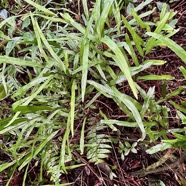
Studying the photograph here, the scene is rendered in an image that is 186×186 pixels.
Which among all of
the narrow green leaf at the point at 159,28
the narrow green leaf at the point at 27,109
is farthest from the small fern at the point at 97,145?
the narrow green leaf at the point at 159,28

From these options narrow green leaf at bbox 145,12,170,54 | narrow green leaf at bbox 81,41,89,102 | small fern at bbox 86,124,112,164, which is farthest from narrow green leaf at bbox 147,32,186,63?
small fern at bbox 86,124,112,164

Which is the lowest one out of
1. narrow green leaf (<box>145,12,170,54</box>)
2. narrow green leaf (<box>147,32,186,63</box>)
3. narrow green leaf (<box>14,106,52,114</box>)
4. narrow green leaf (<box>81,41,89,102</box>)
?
narrow green leaf (<box>14,106,52,114</box>)

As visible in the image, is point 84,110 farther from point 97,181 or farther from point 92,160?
point 97,181

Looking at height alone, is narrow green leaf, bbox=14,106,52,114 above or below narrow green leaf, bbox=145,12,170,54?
below

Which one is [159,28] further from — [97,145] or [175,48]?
[97,145]

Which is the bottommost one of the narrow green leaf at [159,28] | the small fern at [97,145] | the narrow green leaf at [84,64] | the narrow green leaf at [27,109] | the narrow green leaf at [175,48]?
the small fern at [97,145]

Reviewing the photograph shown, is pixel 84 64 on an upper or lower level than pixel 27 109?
upper

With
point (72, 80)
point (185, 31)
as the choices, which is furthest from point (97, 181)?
point (185, 31)

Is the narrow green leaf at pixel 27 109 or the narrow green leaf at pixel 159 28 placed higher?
the narrow green leaf at pixel 159 28

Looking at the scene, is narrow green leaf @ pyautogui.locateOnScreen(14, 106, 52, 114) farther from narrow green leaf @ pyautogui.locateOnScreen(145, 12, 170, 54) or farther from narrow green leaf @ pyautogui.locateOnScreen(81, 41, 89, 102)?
narrow green leaf @ pyautogui.locateOnScreen(145, 12, 170, 54)

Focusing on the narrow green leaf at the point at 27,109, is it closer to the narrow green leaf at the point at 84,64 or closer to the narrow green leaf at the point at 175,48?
the narrow green leaf at the point at 84,64

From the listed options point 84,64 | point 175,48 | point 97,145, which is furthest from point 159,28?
point 97,145
